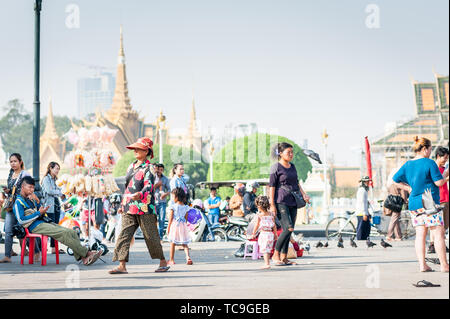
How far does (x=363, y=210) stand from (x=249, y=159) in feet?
201

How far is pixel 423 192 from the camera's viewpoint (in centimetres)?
837

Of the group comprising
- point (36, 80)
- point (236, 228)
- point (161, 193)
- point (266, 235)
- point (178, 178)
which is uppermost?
point (36, 80)

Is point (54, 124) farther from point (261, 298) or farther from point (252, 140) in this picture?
point (261, 298)

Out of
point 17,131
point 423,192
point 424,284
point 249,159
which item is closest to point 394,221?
point 423,192

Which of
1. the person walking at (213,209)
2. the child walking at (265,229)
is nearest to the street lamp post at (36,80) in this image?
the child walking at (265,229)

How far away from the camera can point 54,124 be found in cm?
12356

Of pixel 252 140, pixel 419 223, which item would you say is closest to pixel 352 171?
pixel 252 140

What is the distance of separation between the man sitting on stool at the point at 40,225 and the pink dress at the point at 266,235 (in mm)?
Result: 2250

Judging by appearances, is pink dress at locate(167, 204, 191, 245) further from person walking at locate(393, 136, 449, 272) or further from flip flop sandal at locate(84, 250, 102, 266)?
person walking at locate(393, 136, 449, 272)

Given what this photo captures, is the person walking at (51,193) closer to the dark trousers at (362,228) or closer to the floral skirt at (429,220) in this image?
the floral skirt at (429,220)

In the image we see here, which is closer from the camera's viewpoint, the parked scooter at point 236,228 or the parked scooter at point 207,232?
the parked scooter at point 236,228

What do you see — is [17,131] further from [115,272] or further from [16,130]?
[115,272]

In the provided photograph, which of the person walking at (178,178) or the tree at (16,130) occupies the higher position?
the tree at (16,130)

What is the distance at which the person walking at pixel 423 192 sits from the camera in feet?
27.2
